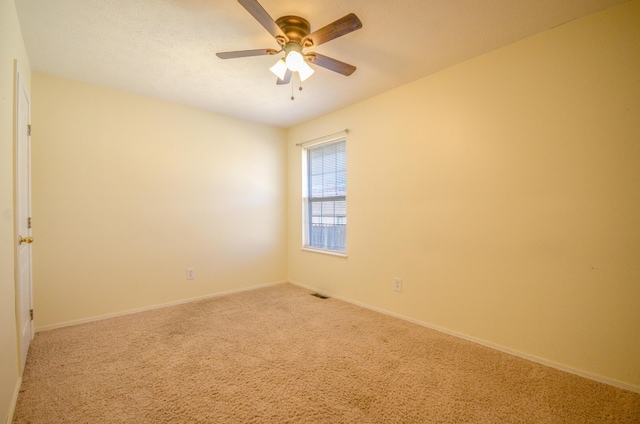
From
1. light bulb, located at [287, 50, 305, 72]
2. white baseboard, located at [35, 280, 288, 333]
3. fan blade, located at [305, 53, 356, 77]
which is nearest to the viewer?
light bulb, located at [287, 50, 305, 72]

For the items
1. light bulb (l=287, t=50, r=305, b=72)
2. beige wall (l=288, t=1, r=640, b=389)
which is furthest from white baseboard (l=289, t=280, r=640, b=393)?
light bulb (l=287, t=50, r=305, b=72)

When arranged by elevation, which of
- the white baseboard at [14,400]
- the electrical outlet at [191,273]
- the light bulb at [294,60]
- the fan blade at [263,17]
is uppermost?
the fan blade at [263,17]

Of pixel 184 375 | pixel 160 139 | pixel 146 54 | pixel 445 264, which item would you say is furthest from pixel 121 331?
pixel 445 264

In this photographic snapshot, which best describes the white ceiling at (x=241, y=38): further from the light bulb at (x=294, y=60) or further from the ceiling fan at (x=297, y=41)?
the light bulb at (x=294, y=60)

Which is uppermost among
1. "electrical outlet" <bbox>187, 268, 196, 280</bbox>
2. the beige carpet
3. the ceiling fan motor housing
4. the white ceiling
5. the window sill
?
the white ceiling

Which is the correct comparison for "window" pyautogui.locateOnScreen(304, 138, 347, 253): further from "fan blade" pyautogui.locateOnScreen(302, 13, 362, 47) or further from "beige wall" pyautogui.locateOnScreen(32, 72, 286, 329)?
"fan blade" pyautogui.locateOnScreen(302, 13, 362, 47)

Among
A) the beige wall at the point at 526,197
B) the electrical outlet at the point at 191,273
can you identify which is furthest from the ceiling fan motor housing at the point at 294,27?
the electrical outlet at the point at 191,273

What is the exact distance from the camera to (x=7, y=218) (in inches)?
57.4

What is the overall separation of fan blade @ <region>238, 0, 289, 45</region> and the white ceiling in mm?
156

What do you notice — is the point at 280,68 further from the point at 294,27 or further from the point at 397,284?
the point at 397,284

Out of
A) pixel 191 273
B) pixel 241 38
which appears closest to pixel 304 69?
pixel 241 38

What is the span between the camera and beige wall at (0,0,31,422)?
1349mm

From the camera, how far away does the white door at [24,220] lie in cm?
186

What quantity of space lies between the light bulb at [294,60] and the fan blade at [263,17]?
107 millimetres
